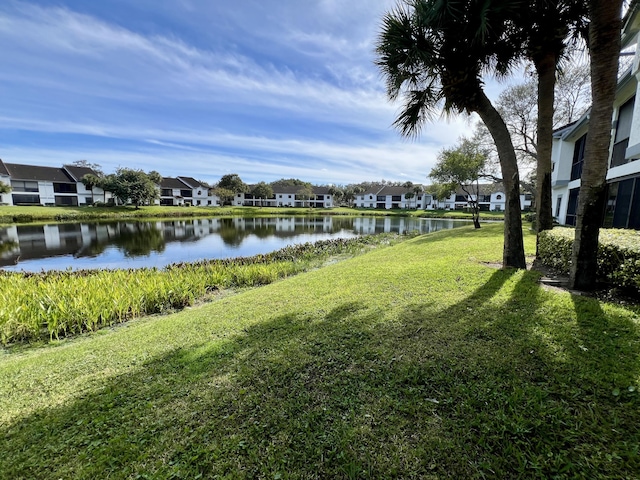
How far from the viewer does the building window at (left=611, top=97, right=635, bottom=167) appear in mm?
11047

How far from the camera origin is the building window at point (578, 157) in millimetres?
17047

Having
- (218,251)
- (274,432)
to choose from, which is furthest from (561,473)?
(218,251)

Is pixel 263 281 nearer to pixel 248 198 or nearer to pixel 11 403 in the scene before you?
pixel 11 403

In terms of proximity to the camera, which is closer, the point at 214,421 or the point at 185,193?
the point at 214,421

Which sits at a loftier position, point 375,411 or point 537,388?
point 537,388

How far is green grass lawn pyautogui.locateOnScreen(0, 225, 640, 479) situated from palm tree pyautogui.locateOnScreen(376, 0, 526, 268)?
99.0 inches

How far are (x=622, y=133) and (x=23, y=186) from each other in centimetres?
6939

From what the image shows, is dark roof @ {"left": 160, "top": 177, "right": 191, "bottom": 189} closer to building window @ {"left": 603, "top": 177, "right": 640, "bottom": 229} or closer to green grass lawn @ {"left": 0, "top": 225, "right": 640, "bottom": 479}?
green grass lawn @ {"left": 0, "top": 225, "right": 640, "bottom": 479}

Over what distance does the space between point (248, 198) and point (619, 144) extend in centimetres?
7652

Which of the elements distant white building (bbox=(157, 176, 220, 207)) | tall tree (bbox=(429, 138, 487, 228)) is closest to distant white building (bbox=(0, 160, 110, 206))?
distant white building (bbox=(157, 176, 220, 207))

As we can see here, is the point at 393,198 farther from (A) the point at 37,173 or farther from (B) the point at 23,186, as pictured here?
(B) the point at 23,186

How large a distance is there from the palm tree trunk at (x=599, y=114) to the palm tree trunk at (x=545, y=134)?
256 centimetres

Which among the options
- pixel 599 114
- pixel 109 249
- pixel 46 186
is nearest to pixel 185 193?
pixel 46 186

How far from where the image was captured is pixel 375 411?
275cm
